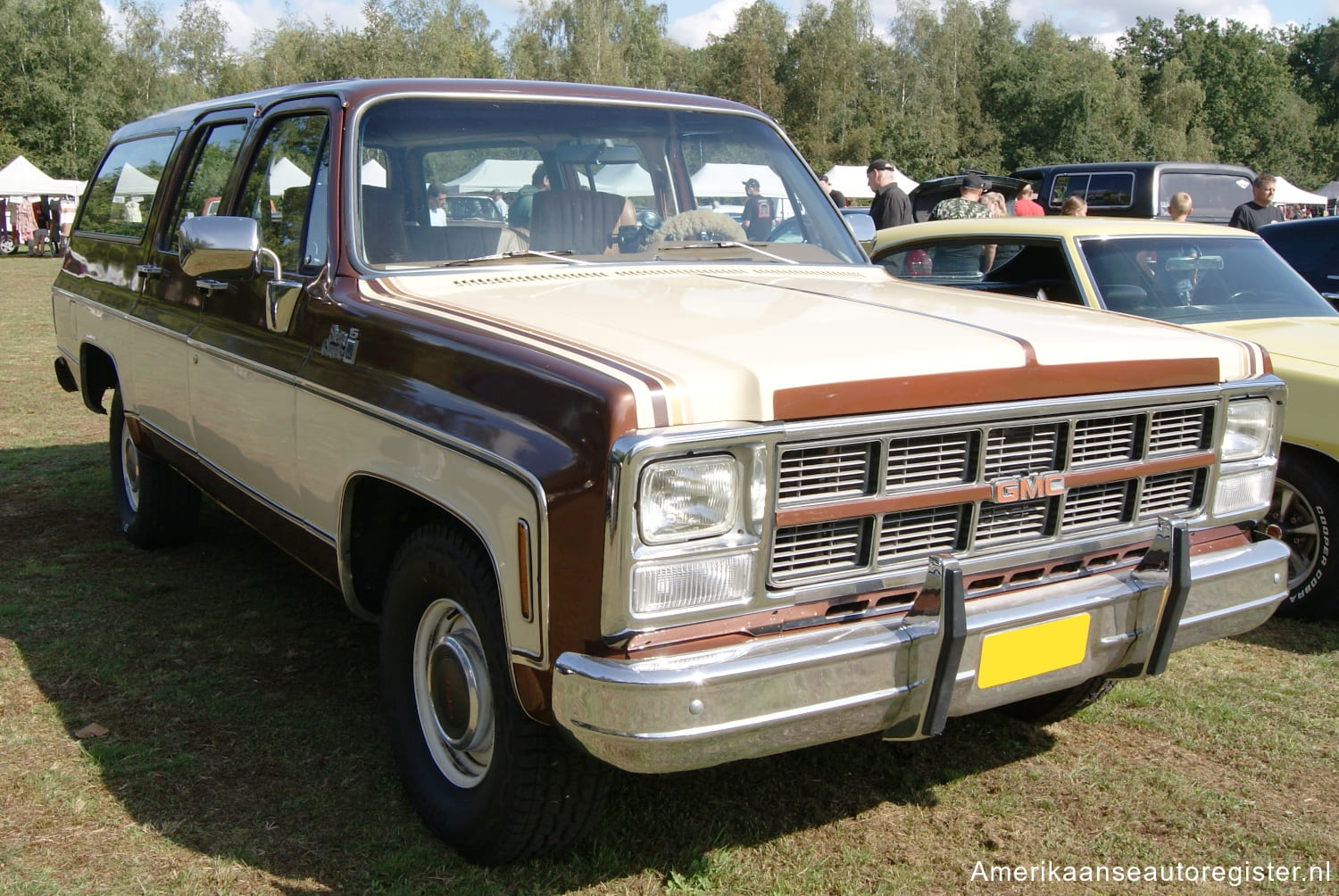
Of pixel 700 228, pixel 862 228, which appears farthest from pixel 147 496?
Result: pixel 862 228

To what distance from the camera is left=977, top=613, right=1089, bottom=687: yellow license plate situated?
250cm

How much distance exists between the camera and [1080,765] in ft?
11.4

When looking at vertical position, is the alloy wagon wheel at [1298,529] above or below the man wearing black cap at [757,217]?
below

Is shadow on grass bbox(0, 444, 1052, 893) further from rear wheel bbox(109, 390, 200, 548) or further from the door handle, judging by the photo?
the door handle

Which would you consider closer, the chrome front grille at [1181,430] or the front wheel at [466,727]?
the front wheel at [466,727]

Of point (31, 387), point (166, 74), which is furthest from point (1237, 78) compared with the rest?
point (31, 387)

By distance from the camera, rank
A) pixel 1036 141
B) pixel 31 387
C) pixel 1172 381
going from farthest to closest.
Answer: pixel 1036 141, pixel 31 387, pixel 1172 381

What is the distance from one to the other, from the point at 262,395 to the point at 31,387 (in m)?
7.88

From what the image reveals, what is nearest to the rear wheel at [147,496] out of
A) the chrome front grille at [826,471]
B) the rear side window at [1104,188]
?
the chrome front grille at [826,471]

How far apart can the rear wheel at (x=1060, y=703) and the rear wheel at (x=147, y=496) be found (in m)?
3.73

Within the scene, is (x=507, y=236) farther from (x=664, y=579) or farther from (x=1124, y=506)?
(x=1124, y=506)

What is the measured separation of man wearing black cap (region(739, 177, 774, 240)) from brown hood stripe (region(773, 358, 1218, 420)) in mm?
1519

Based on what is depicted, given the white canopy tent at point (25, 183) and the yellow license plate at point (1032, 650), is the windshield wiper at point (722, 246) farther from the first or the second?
the white canopy tent at point (25, 183)

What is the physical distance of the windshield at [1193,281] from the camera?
5.30 metres
